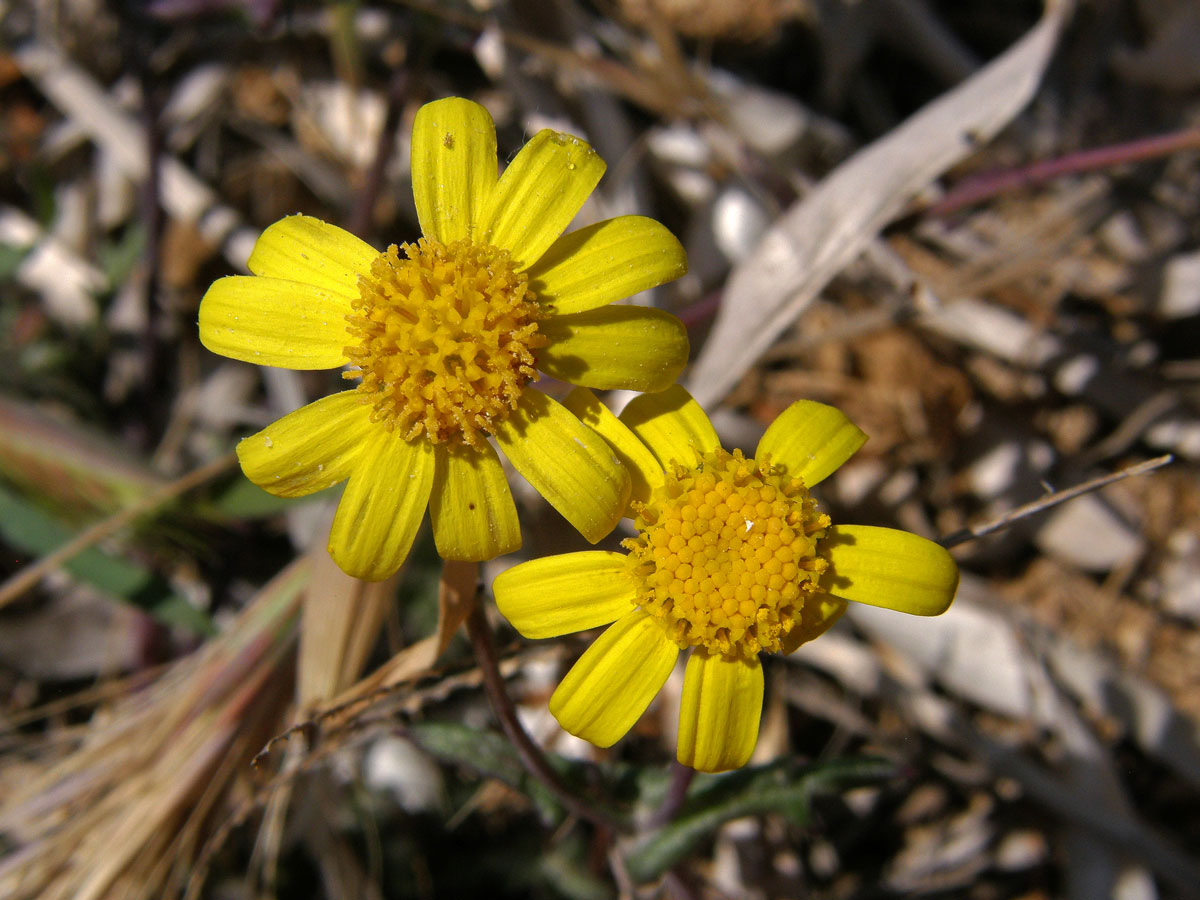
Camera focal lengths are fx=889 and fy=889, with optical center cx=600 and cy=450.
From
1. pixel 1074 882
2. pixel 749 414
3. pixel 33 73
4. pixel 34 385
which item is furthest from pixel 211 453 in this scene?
pixel 1074 882

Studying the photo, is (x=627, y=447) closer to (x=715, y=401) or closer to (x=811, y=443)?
(x=811, y=443)

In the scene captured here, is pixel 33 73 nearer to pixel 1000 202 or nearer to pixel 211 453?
pixel 211 453

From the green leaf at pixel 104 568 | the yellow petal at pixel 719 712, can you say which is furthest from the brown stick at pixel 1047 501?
the green leaf at pixel 104 568

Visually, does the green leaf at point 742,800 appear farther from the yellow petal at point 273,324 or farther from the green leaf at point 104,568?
the green leaf at point 104,568

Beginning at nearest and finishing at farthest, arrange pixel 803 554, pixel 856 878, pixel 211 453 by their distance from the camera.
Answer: pixel 803 554 < pixel 856 878 < pixel 211 453

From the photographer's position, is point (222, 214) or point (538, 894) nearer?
point (538, 894)

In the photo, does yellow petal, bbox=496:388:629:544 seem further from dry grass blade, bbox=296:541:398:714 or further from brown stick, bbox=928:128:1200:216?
brown stick, bbox=928:128:1200:216

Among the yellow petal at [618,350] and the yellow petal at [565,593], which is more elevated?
the yellow petal at [618,350]
